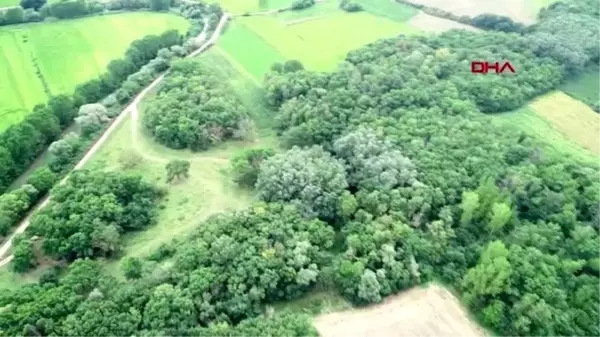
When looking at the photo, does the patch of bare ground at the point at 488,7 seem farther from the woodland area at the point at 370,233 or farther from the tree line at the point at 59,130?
the tree line at the point at 59,130

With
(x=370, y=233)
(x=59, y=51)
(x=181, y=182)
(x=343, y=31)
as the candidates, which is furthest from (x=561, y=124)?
(x=59, y=51)

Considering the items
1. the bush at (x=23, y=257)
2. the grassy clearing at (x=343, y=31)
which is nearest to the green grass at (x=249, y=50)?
the grassy clearing at (x=343, y=31)

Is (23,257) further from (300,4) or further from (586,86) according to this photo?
(586,86)

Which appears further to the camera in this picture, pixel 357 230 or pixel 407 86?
pixel 407 86

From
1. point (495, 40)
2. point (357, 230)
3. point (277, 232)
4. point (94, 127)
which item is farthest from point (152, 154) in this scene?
point (495, 40)

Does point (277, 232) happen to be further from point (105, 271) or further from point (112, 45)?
point (112, 45)

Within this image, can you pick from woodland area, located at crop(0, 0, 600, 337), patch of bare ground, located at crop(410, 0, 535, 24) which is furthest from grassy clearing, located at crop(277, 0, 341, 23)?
woodland area, located at crop(0, 0, 600, 337)
